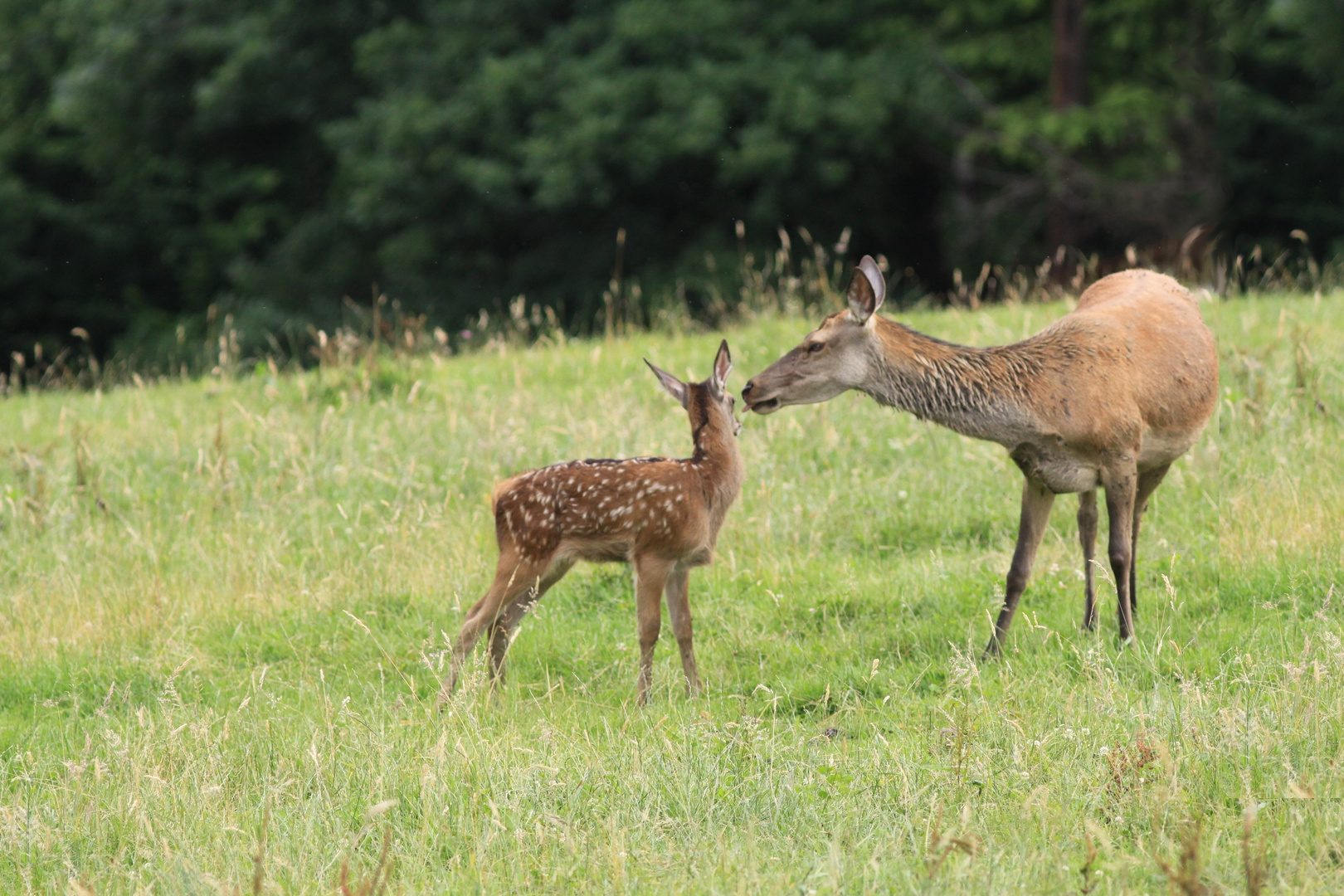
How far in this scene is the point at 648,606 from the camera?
226 inches

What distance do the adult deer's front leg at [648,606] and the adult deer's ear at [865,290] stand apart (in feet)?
Answer: 4.36

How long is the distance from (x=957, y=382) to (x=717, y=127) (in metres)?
13.3

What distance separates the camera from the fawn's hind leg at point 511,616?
5988mm

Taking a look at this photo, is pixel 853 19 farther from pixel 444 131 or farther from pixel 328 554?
pixel 328 554

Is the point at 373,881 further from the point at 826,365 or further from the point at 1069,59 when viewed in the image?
the point at 1069,59

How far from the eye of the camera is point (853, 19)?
68.0 feet

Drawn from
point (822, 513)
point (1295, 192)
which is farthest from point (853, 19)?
point (822, 513)

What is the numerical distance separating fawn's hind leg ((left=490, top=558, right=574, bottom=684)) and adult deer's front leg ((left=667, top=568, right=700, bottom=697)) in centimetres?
45

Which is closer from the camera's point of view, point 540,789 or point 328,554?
point 540,789

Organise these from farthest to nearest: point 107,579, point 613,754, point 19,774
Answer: point 107,579 < point 19,774 < point 613,754

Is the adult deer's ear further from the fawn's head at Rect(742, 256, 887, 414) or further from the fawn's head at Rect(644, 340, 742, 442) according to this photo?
the fawn's head at Rect(644, 340, 742, 442)

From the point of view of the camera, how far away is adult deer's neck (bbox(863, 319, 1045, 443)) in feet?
19.5

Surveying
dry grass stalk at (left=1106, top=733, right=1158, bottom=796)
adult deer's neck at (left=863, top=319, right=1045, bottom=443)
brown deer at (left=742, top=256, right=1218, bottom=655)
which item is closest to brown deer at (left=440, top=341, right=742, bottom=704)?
brown deer at (left=742, top=256, right=1218, bottom=655)

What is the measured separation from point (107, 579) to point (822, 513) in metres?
3.86
